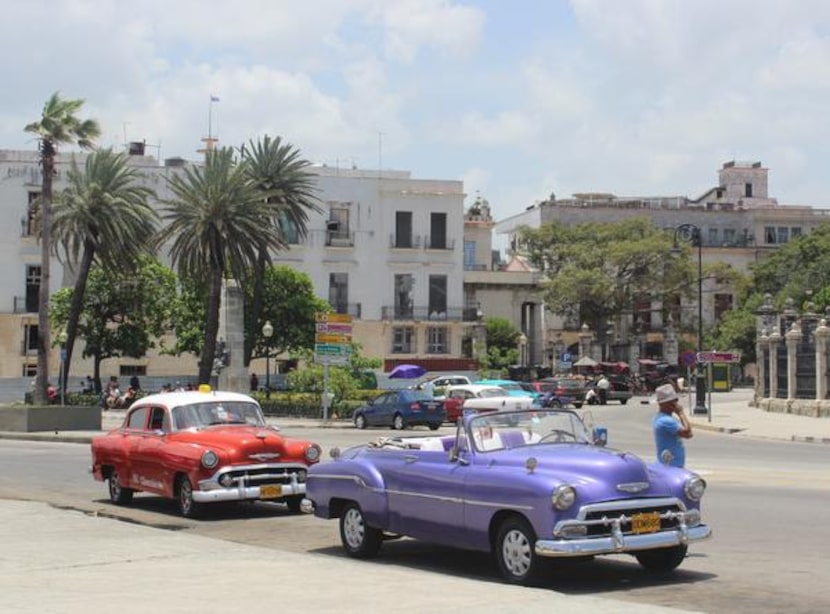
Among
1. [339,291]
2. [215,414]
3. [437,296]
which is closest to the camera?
[215,414]

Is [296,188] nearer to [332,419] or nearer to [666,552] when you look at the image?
[332,419]

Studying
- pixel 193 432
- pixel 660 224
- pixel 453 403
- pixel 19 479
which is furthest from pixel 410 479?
pixel 660 224

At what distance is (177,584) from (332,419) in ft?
130

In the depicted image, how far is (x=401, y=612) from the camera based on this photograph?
927 cm

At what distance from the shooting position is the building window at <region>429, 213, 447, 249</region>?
8394 cm

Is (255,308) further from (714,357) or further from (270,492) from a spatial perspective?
(270,492)

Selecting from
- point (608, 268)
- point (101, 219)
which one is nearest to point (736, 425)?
Result: point (101, 219)

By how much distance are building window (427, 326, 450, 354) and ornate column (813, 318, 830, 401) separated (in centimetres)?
3696

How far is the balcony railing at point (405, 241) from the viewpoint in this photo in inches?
3281

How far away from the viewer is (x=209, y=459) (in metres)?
16.1

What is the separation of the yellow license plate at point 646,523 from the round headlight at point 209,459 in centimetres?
710

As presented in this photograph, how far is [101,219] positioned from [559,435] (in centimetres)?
4880

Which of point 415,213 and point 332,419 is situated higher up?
point 415,213

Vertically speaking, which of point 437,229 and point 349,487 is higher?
point 437,229
